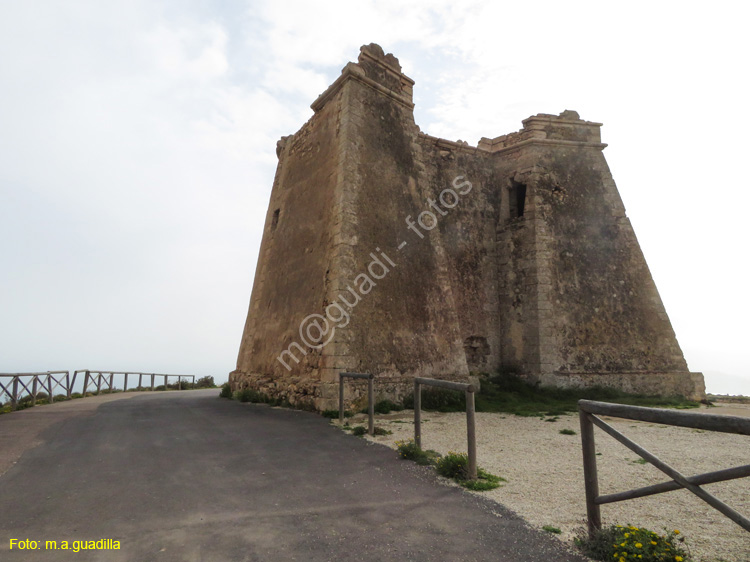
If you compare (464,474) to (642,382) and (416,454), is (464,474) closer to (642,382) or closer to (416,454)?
(416,454)

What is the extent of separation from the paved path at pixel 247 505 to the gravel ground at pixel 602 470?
33 centimetres

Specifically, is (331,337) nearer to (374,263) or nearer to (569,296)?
(374,263)

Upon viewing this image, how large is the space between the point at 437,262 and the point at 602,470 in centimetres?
716

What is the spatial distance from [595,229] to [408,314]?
7394mm

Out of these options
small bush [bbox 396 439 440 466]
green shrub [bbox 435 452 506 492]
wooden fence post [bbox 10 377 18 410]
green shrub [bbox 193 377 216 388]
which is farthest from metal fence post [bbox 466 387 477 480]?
green shrub [bbox 193 377 216 388]

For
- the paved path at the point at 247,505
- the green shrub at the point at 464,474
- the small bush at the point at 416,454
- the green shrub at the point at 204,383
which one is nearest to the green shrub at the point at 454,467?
the green shrub at the point at 464,474

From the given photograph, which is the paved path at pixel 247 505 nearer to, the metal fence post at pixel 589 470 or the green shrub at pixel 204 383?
the metal fence post at pixel 589 470

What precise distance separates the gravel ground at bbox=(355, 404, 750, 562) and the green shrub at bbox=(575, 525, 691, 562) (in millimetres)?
179

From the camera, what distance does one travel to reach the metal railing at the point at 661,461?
204cm

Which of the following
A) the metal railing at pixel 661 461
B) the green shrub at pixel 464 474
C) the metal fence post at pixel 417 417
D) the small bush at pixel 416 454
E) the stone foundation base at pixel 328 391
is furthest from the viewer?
the stone foundation base at pixel 328 391

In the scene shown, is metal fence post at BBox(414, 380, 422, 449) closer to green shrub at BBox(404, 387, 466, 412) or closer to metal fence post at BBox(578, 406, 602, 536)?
metal fence post at BBox(578, 406, 602, 536)

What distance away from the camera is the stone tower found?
930cm

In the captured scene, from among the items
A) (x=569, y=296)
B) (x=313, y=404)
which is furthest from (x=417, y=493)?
(x=569, y=296)

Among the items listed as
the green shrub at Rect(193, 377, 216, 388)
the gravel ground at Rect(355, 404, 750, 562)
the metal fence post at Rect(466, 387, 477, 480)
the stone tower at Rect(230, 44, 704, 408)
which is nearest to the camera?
the gravel ground at Rect(355, 404, 750, 562)
